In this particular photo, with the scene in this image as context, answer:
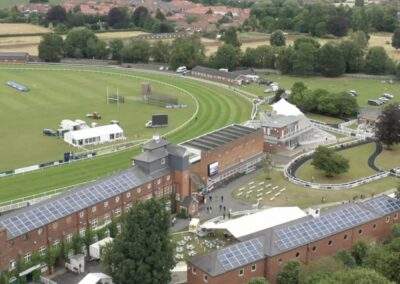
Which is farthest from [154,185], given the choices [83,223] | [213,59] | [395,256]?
[213,59]

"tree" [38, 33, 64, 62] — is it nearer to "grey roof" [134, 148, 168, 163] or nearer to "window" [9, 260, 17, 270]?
"grey roof" [134, 148, 168, 163]

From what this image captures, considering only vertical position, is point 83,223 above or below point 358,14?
below

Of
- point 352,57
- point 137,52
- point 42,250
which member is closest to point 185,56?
point 137,52

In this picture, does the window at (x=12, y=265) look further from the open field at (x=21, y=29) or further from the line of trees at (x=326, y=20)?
the line of trees at (x=326, y=20)

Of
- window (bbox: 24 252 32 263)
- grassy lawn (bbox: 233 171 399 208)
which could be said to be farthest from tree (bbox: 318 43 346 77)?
window (bbox: 24 252 32 263)

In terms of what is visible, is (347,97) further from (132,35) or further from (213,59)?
(132,35)

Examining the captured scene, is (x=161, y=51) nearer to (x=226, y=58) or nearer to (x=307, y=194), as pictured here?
(x=226, y=58)

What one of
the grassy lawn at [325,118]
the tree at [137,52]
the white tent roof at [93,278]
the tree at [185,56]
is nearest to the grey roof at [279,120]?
the grassy lawn at [325,118]
